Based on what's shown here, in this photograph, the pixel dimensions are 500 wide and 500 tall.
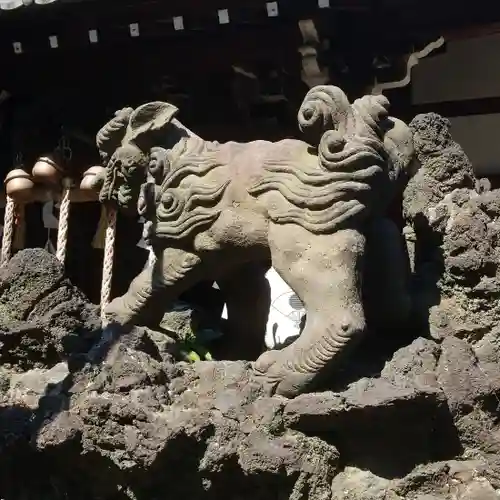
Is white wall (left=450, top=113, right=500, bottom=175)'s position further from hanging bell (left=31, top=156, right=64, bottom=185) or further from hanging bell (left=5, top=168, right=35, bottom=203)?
hanging bell (left=5, top=168, right=35, bottom=203)

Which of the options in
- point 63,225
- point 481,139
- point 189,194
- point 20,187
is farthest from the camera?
point 481,139

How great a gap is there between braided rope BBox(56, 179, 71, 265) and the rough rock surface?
94 cm

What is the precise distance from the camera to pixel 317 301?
161cm

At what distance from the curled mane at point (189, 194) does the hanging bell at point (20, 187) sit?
1.78m

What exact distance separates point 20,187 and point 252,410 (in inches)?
86.4

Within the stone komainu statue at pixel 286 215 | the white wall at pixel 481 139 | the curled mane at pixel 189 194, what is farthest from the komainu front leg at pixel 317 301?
the white wall at pixel 481 139

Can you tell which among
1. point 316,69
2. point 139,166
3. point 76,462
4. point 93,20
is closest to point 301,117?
point 139,166

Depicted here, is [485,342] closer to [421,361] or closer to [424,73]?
[421,361]

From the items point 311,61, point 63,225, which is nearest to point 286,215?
point 311,61

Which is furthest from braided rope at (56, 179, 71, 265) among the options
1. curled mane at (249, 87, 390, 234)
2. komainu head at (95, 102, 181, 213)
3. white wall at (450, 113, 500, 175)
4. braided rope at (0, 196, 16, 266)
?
white wall at (450, 113, 500, 175)

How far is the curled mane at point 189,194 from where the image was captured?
1758 mm

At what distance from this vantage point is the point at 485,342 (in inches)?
68.2

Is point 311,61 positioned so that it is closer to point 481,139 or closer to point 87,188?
point 87,188

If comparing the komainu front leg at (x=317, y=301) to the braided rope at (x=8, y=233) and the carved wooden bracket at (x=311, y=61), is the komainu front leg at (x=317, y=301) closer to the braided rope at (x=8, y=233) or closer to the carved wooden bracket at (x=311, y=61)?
the carved wooden bracket at (x=311, y=61)
